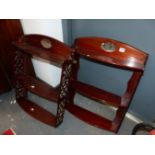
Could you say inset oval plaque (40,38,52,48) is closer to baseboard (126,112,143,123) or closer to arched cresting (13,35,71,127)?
arched cresting (13,35,71,127)

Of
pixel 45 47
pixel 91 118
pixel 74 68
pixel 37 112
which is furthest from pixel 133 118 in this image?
pixel 45 47

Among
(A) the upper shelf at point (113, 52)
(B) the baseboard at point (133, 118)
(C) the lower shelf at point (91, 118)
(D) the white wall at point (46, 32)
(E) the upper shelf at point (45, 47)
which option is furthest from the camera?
Result: (B) the baseboard at point (133, 118)

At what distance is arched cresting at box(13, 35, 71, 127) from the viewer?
110 centimetres

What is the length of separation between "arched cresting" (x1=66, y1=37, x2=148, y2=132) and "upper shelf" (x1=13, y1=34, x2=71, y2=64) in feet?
0.26

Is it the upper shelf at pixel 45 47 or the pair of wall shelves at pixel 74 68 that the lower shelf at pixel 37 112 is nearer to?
the pair of wall shelves at pixel 74 68

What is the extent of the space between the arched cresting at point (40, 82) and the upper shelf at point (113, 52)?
10cm

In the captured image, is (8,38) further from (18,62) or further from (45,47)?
(45,47)

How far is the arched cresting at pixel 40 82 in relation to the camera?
1.10m

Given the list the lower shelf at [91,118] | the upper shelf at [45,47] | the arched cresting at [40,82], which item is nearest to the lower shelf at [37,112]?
the arched cresting at [40,82]

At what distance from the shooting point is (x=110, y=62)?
1.02 meters

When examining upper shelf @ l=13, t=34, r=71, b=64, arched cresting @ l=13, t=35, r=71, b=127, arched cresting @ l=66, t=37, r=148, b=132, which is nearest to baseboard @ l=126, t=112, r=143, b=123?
arched cresting @ l=66, t=37, r=148, b=132
